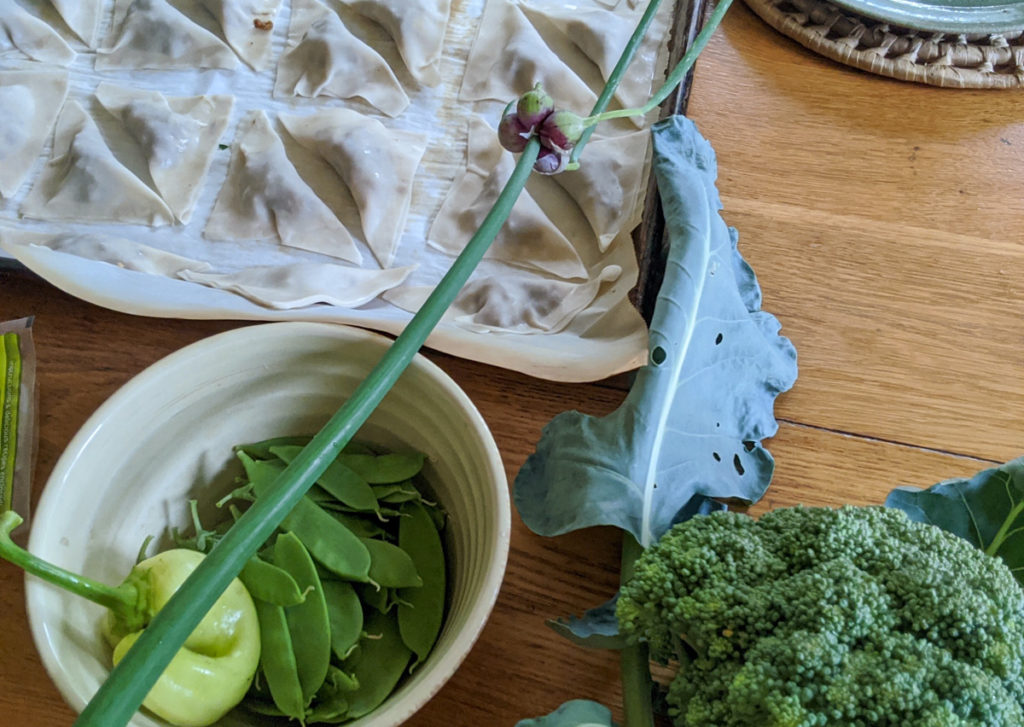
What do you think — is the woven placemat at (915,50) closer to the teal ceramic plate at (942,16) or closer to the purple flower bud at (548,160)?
the teal ceramic plate at (942,16)

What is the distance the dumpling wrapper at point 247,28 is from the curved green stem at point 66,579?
797mm

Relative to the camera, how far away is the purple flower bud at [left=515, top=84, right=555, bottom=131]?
1.07 ft

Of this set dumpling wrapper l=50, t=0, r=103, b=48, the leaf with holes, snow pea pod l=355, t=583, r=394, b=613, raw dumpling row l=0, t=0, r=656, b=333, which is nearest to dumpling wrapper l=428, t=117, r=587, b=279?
raw dumpling row l=0, t=0, r=656, b=333

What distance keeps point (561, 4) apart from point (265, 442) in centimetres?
81

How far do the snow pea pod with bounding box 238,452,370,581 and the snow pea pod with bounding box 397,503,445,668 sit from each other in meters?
0.03

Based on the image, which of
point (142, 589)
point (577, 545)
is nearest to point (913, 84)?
point (577, 545)

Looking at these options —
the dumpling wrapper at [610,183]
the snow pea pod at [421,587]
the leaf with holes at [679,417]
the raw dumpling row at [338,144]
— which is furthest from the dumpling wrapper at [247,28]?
the snow pea pod at [421,587]

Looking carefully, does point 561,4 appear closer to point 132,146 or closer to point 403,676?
point 132,146

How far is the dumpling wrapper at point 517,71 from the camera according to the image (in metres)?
0.93

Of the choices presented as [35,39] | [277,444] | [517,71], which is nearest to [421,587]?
[277,444]

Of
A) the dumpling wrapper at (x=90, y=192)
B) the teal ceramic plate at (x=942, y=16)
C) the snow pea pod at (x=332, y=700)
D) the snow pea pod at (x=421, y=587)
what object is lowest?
the dumpling wrapper at (x=90, y=192)

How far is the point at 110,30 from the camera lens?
1.00m

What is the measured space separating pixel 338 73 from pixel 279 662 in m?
0.76

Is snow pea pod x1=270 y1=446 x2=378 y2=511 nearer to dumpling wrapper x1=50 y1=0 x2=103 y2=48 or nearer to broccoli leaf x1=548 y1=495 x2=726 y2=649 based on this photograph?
broccoli leaf x1=548 y1=495 x2=726 y2=649
